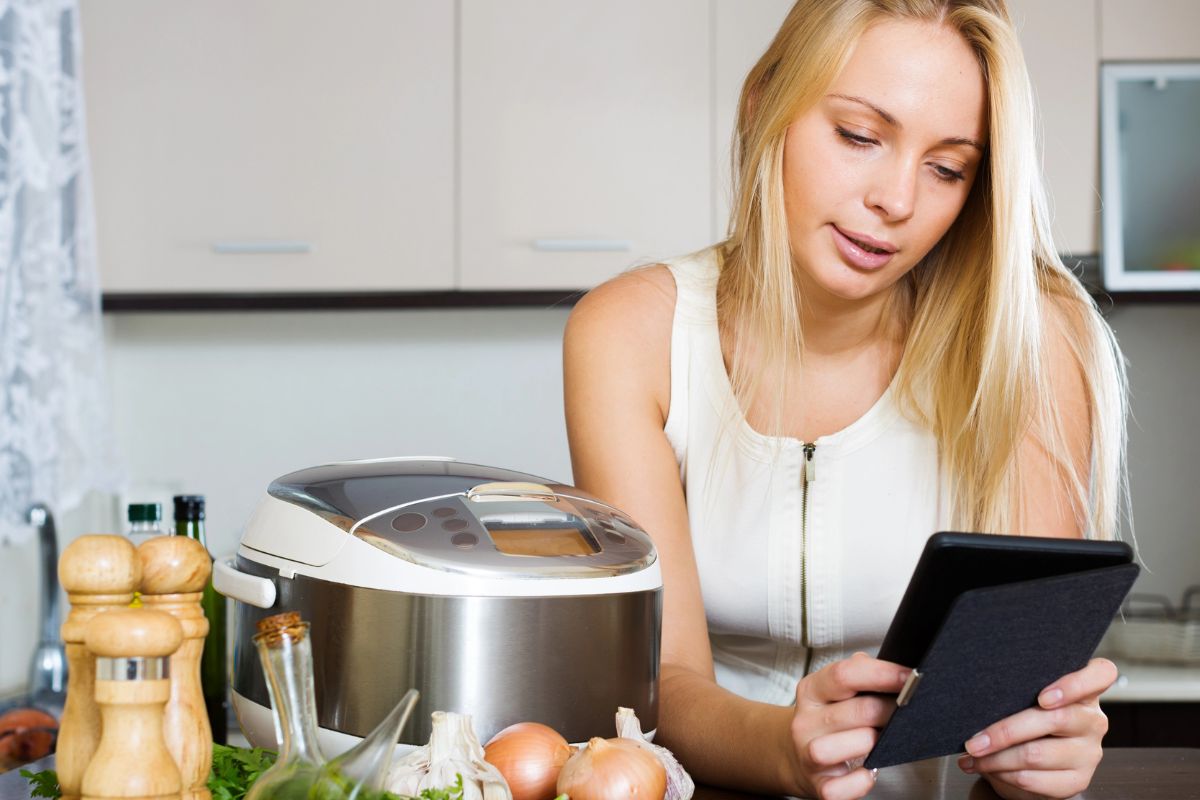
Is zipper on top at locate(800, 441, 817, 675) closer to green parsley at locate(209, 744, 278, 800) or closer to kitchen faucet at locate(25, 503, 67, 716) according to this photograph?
green parsley at locate(209, 744, 278, 800)

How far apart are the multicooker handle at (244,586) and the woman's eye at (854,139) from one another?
25.6 inches

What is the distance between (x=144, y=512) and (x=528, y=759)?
1.47 feet

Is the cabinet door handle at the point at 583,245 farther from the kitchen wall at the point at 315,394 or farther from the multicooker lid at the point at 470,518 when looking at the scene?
the multicooker lid at the point at 470,518

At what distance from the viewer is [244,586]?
0.80 metres

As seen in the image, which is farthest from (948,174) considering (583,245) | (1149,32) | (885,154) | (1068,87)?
(1149,32)

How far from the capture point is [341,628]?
74cm

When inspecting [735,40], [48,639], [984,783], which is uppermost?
[735,40]

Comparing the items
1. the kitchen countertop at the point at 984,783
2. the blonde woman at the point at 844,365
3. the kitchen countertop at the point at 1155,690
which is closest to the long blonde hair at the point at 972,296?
the blonde woman at the point at 844,365

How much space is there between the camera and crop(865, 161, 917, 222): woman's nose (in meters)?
1.08

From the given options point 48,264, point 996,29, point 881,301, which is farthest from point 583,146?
point 996,29

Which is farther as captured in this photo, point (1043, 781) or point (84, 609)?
point (1043, 781)

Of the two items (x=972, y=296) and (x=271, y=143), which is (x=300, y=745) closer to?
(x=972, y=296)

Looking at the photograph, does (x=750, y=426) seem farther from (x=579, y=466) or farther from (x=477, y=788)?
(x=477, y=788)

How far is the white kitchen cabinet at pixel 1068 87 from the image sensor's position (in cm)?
233
